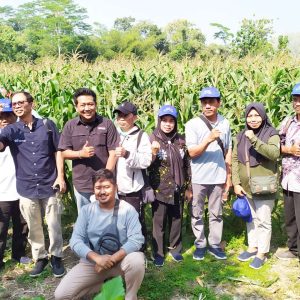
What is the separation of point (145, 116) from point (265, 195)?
2008 mm

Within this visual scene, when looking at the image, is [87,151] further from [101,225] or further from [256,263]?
[256,263]

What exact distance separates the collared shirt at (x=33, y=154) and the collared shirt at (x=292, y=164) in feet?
7.43

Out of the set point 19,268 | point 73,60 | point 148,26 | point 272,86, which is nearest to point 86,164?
point 19,268

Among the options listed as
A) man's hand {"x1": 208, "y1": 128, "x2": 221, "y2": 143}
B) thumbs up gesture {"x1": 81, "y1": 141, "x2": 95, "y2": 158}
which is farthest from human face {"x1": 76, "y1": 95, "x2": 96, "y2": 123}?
man's hand {"x1": 208, "y1": 128, "x2": 221, "y2": 143}

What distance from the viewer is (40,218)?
403cm

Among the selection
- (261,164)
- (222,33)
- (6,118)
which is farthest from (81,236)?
(222,33)

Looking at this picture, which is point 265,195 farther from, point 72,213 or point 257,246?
point 72,213

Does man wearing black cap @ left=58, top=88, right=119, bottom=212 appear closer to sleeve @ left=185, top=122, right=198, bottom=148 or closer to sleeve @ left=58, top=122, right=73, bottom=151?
sleeve @ left=58, top=122, right=73, bottom=151

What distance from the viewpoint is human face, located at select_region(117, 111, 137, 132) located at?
3820 mm

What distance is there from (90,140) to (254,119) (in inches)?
62.3

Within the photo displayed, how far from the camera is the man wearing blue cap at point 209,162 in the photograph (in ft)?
13.1

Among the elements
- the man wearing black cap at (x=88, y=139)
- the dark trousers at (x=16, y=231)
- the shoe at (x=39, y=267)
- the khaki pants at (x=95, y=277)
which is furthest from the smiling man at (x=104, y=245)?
the dark trousers at (x=16, y=231)

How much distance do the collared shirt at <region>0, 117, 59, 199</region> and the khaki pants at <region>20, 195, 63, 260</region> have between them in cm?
9

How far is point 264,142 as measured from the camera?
3.82m
